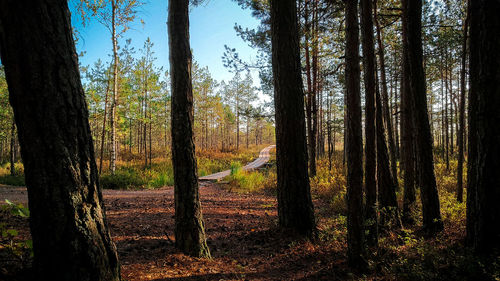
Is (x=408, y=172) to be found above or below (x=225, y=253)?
above

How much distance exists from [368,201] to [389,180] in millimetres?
1495

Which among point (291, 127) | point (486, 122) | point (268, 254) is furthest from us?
point (291, 127)

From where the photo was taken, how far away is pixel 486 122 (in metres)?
3.04

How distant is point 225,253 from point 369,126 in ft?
11.4

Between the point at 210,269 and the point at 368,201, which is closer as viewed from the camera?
the point at 210,269

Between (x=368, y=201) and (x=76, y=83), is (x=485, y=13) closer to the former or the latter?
(x=368, y=201)

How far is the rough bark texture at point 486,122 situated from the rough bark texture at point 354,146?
5.17 ft

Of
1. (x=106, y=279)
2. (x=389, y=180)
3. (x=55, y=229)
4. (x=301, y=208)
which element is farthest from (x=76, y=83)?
(x=389, y=180)

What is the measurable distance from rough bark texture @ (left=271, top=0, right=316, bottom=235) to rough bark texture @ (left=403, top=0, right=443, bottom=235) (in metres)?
2.49

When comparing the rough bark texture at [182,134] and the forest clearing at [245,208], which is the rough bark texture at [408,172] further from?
the rough bark texture at [182,134]

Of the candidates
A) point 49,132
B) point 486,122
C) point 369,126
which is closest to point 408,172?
point 369,126

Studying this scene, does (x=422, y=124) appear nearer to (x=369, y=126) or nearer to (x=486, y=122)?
(x=369, y=126)

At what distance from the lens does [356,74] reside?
128 inches

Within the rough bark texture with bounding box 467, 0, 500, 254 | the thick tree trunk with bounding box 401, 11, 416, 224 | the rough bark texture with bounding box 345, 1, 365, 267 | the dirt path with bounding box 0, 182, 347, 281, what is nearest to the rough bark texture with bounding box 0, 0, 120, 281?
the dirt path with bounding box 0, 182, 347, 281
